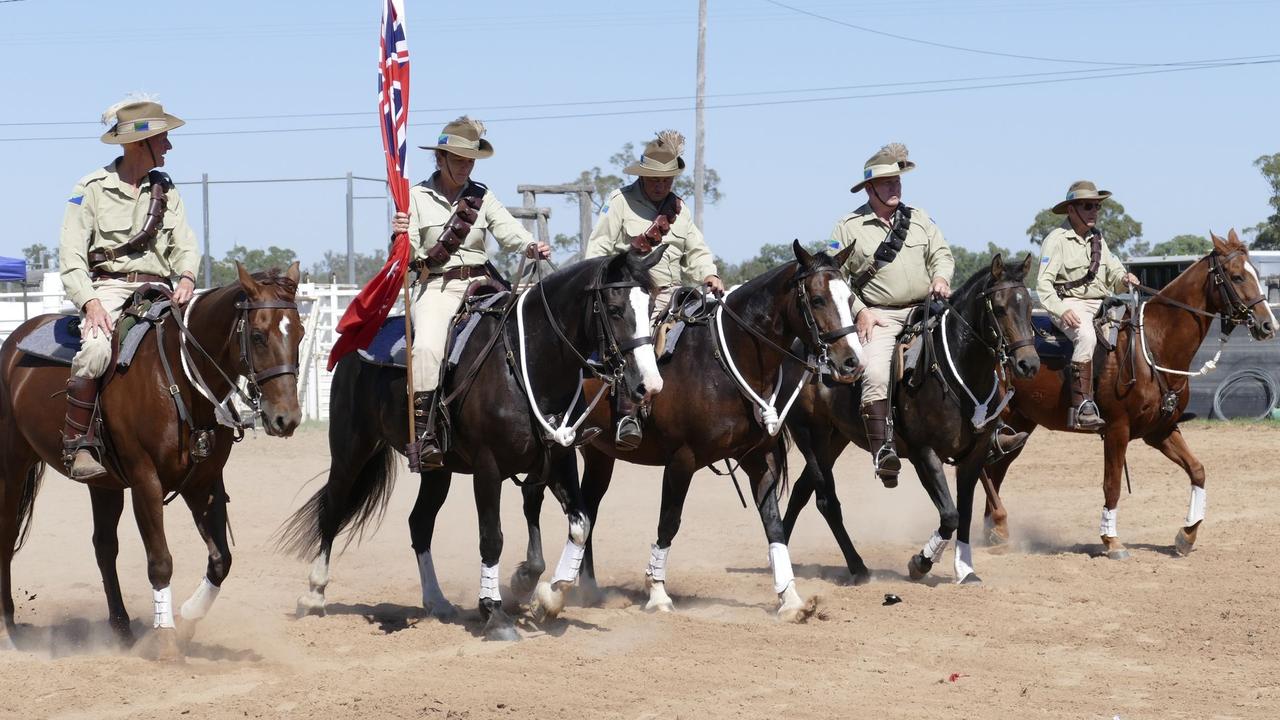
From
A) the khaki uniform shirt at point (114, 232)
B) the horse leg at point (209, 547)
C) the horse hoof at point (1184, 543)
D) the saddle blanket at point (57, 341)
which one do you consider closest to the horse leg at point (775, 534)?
the horse leg at point (209, 547)

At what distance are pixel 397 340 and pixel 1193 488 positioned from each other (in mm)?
6924

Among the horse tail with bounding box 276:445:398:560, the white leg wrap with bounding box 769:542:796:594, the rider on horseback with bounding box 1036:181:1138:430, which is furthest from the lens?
the rider on horseback with bounding box 1036:181:1138:430

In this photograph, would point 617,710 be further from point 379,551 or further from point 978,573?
point 379,551

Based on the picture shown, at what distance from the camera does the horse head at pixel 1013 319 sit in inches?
360

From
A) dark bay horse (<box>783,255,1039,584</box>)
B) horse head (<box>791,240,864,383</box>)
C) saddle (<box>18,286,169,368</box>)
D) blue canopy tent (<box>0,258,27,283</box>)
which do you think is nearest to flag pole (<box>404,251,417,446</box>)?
saddle (<box>18,286,169,368</box>)

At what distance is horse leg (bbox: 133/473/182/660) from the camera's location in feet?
23.6

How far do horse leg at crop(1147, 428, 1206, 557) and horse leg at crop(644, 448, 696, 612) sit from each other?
4320mm

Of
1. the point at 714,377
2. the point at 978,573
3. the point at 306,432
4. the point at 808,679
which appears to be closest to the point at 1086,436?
the point at 978,573

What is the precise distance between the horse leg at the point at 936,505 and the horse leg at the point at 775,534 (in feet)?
4.23

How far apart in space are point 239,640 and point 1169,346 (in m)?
7.94

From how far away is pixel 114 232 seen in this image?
765cm

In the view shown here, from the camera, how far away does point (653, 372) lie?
7.17 meters

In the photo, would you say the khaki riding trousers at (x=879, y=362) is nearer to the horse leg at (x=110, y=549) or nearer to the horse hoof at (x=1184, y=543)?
the horse hoof at (x=1184, y=543)

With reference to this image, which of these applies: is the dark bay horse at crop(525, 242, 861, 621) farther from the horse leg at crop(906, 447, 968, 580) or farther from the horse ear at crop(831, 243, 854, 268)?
the horse leg at crop(906, 447, 968, 580)
